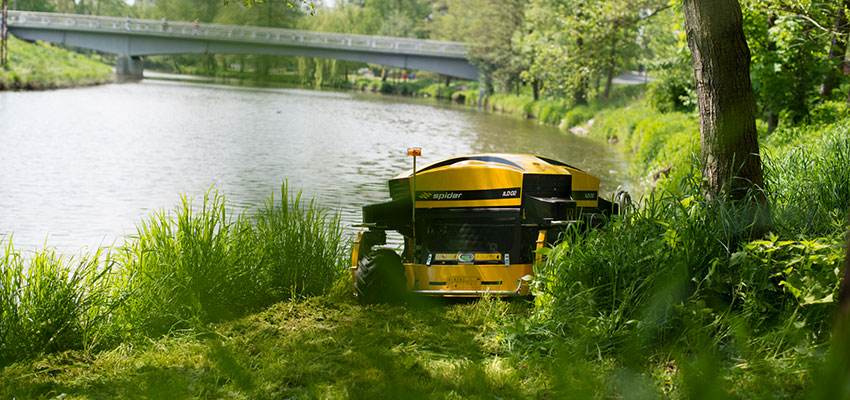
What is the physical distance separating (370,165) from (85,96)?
2625 centimetres

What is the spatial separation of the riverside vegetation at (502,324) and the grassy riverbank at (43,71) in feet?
129

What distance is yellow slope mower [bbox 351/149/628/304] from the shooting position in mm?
6559

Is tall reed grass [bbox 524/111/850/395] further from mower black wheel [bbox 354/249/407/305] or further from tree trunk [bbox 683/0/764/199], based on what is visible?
mower black wheel [bbox 354/249/407/305]

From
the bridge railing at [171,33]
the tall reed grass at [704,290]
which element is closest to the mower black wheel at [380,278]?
the tall reed grass at [704,290]

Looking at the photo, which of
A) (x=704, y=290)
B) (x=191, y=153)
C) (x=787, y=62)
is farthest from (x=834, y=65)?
(x=191, y=153)

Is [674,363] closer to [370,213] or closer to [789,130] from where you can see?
[370,213]

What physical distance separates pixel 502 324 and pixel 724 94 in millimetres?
2602

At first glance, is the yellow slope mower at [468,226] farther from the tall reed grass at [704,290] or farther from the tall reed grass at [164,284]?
the tall reed grass at [704,290]

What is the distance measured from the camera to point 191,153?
21.2m

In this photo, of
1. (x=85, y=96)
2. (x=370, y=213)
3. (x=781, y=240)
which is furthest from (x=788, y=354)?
(x=85, y=96)

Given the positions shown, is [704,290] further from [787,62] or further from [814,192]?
[787,62]

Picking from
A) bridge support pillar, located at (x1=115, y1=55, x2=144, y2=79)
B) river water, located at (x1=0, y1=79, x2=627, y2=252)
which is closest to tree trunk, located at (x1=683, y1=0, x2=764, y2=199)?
river water, located at (x1=0, y1=79, x2=627, y2=252)

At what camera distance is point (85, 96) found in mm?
40469

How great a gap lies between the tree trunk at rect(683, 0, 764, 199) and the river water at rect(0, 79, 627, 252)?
17.4 ft
